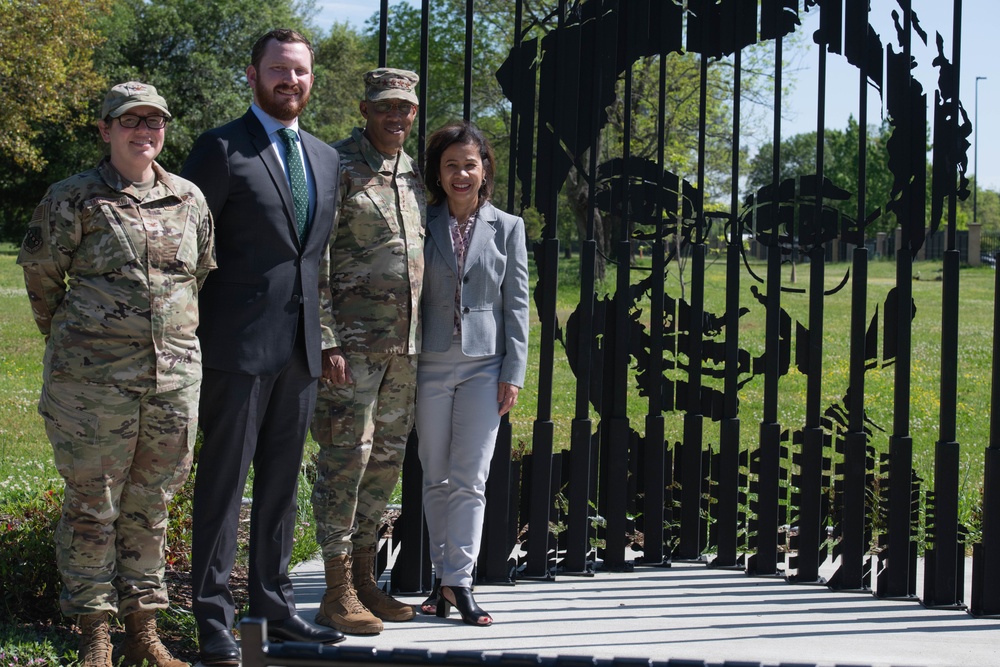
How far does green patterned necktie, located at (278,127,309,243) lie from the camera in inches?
147

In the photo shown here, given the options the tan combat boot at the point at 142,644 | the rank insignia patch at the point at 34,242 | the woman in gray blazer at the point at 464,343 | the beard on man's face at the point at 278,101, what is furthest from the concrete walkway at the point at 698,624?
the beard on man's face at the point at 278,101

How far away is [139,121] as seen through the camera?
3402 mm

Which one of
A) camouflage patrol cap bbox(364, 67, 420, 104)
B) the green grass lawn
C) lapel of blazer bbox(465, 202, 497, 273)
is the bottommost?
the green grass lawn

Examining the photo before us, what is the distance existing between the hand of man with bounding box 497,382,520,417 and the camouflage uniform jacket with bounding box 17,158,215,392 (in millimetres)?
1294

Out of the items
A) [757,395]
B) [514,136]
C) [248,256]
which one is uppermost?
[514,136]

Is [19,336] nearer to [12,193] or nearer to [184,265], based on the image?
[184,265]

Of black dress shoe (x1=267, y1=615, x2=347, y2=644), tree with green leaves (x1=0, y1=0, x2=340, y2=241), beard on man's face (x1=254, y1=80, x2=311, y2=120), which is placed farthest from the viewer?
tree with green leaves (x1=0, y1=0, x2=340, y2=241)

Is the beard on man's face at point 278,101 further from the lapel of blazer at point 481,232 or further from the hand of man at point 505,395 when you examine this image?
the hand of man at point 505,395

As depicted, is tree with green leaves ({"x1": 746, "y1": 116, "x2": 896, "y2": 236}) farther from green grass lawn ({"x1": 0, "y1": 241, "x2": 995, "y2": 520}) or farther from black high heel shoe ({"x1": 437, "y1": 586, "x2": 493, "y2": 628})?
black high heel shoe ({"x1": 437, "y1": 586, "x2": 493, "y2": 628})

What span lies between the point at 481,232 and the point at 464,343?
0.46 metres

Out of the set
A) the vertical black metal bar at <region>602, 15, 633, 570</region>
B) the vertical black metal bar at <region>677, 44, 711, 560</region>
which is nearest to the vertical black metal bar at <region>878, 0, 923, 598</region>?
the vertical black metal bar at <region>677, 44, 711, 560</region>

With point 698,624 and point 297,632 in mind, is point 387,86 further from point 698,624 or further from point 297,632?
point 698,624

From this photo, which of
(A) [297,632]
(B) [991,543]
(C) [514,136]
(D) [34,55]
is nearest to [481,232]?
(C) [514,136]

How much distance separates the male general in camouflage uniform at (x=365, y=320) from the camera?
3924 mm
